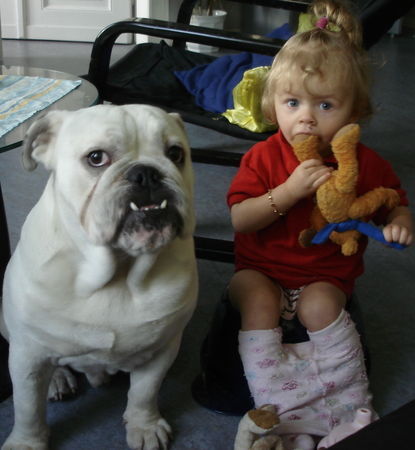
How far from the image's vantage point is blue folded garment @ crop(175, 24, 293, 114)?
2.01 meters

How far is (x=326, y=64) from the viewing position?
4.09 ft

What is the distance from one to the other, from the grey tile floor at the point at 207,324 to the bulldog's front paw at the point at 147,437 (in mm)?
31

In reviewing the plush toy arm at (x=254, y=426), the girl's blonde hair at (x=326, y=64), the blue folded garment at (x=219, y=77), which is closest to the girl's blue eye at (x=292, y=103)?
the girl's blonde hair at (x=326, y=64)

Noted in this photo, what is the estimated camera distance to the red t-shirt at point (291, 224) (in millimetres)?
1304

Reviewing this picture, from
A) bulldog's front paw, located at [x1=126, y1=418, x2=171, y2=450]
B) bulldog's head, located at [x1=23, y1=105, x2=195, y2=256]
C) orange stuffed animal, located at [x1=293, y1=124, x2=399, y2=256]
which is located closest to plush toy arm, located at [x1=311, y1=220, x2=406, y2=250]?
orange stuffed animal, located at [x1=293, y1=124, x2=399, y2=256]

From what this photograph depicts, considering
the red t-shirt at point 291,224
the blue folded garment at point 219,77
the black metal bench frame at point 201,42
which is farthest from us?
the blue folded garment at point 219,77

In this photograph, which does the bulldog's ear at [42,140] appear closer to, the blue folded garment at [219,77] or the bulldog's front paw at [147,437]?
the bulldog's front paw at [147,437]

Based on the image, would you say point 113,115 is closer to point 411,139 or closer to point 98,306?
point 98,306

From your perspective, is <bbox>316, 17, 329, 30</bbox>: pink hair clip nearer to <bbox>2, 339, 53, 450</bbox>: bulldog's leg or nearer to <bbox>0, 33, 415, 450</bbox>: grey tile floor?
<bbox>0, 33, 415, 450</bbox>: grey tile floor

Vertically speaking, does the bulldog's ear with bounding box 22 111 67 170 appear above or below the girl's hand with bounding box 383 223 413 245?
above

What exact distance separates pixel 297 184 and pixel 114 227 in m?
0.43

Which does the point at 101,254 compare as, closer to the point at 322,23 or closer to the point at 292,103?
the point at 292,103

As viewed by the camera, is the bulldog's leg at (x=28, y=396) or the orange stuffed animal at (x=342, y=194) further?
the orange stuffed animal at (x=342, y=194)

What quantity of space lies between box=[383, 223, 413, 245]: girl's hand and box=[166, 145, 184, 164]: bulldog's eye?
42 centimetres
